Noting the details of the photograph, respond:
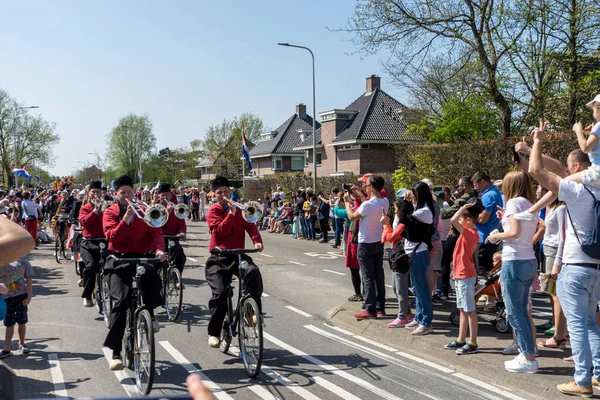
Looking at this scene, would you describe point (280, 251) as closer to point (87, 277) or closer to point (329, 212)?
point (329, 212)

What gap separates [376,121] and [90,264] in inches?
1454

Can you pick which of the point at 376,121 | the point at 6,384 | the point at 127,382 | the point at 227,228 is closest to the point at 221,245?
the point at 227,228

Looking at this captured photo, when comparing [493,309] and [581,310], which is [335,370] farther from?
[493,309]

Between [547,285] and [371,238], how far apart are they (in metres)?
2.53

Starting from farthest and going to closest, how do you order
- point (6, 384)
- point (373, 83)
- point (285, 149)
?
point (285, 149) → point (373, 83) → point (6, 384)

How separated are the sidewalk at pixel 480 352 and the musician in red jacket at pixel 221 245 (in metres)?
2.02

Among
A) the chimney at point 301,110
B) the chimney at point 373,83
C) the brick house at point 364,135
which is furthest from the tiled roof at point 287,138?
the chimney at point 373,83

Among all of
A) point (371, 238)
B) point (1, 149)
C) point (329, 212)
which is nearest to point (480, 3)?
point (329, 212)

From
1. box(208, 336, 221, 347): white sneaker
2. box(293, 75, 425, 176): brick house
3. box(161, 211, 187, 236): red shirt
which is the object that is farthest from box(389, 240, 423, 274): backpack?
box(293, 75, 425, 176): brick house

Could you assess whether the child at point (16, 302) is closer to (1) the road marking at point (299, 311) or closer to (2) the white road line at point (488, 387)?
(1) the road marking at point (299, 311)

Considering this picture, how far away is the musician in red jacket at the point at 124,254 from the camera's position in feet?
19.2

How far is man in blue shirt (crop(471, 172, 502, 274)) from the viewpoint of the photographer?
26.6 feet

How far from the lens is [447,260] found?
9086 millimetres

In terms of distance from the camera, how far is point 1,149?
70.1 m
